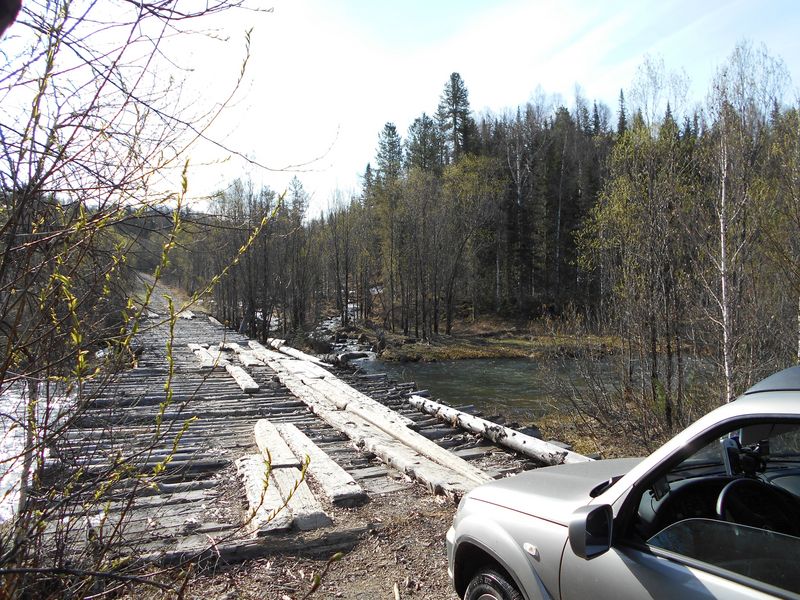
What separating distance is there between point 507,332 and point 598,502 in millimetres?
42263

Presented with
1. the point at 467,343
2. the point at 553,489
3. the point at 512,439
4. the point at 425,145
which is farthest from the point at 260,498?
the point at 425,145

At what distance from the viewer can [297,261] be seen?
4744cm

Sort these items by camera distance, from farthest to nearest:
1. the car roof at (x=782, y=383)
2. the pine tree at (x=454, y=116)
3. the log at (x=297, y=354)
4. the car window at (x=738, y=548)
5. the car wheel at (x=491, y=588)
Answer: the pine tree at (x=454, y=116), the log at (x=297, y=354), the car wheel at (x=491, y=588), the car roof at (x=782, y=383), the car window at (x=738, y=548)

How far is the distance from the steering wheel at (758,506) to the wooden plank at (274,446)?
480 cm

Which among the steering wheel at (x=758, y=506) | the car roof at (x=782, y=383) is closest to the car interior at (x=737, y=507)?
the steering wheel at (x=758, y=506)

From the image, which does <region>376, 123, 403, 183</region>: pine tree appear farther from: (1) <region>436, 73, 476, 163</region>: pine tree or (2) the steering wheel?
(2) the steering wheel

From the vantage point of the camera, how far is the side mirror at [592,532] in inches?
93.1

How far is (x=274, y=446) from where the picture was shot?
794 centimetres

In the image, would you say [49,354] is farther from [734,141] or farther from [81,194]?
[734,141]

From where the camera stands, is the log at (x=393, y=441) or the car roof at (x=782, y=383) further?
the log at (x=393, y=441)

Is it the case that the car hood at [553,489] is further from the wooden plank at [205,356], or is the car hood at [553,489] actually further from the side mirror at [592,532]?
the wooden plank at [205,356]

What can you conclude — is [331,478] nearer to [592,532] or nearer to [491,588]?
[491,588]

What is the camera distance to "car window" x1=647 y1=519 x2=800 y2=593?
78.1 inches

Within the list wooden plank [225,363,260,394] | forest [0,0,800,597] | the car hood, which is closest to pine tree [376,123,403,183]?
forest [0,0,800,597]
